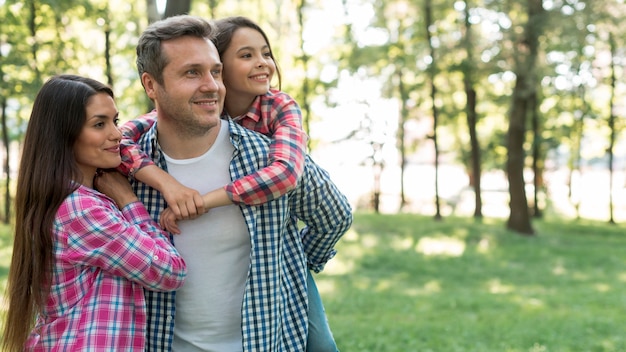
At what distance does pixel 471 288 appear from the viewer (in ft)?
42.3

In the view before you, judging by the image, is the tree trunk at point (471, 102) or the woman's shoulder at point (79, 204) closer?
the woman's shoulder at point (79, 204)

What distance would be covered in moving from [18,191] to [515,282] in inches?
503

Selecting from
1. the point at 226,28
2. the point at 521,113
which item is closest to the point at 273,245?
the point at 226,28

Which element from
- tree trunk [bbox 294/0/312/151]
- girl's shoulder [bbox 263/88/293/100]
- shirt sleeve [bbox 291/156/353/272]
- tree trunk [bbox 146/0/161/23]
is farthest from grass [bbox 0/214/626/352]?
girl's shoulder [bbox 263/88/293/100]

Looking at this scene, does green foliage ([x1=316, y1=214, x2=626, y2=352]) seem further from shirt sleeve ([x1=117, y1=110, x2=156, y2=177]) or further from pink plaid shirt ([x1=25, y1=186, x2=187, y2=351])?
pink plaid shirt ([x1=25, y1=186, x2=187, y2=351])

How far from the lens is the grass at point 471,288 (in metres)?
8.28

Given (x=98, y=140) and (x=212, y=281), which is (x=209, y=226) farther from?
(x=98, y=140)

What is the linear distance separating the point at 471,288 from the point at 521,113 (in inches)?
342

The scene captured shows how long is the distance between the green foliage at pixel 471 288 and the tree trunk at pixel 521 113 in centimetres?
88

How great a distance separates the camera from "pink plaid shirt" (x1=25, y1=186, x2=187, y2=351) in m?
2.13

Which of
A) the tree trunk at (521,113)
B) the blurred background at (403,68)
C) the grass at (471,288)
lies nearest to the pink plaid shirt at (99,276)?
the grass at (471,288)

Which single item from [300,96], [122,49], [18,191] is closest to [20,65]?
[122,49]

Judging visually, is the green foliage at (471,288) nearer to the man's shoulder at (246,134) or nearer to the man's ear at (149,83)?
the man's shoulder at (246,134)

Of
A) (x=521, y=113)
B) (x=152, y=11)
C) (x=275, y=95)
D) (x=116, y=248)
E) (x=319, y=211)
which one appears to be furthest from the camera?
(x=521, y=113)
